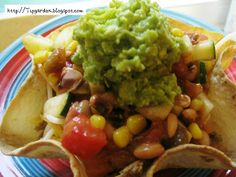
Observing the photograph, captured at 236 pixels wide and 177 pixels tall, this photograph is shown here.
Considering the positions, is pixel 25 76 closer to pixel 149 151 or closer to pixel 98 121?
pixel 98 121

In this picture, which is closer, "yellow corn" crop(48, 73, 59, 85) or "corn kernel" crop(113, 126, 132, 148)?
"corn kernel" crop(113, 126, 132, 148)

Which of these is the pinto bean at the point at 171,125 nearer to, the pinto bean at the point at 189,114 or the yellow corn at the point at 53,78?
the pinto bean at the point at 189,114

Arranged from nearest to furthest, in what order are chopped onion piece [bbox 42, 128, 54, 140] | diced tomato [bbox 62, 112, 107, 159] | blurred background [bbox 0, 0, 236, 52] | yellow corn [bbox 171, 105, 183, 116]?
1. diced tomato [bbox 62, 112, 107, 159]
2. yellow corn [bbox 171, 105, 183, 116]
3. chopped onion piece [bbox 42, 128, 54, 140]
4. blurred background [bbox 0, 0, 236, 52]

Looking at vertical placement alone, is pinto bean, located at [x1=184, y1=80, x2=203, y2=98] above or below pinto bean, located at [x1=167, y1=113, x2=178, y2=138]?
above

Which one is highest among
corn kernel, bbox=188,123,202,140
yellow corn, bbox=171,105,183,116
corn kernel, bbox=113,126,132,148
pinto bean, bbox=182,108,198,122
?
yellow corn, bbox=171,105,183,116

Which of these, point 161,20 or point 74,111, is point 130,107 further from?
point 161,20

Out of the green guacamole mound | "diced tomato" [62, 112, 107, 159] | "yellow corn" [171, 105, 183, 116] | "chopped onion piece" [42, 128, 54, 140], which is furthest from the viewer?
"chopped onion piece" [42, 128, 54, 140]

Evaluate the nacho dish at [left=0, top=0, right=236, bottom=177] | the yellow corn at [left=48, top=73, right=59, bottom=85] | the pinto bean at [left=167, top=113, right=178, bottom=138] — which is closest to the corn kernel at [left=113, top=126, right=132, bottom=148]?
the nacho dish at [left=0, top=0, right=236, bottom=177]

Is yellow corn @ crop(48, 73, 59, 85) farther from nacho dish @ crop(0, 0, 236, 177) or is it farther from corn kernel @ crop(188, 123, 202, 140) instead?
corn kernel @ crop(188, 123, 202, 140)

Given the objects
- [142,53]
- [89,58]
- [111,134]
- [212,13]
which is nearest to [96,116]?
[111,134]
